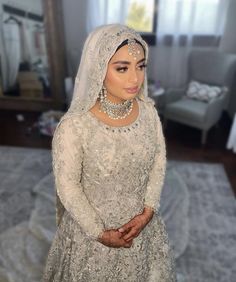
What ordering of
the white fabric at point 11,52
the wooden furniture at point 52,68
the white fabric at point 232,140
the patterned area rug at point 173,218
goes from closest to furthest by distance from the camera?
the patterned area rug at point 173,218 < the white fabric at point 232,140 < the wooden furniture at point 52,68 < the white fabric at point 11,52

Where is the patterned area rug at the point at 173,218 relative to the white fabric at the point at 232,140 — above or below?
below

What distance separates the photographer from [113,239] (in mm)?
1181

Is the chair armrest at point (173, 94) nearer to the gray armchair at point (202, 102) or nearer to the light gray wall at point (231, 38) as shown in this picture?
the gray armchair at point (202, 102)

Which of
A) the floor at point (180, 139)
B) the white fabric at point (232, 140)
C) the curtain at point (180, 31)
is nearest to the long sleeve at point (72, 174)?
the floor at point (180, 139)

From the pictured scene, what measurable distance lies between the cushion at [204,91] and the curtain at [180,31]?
16.6 inches

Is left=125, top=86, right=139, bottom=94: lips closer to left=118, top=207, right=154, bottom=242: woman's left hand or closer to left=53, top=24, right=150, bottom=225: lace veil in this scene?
left=53, top=24, right=150, bottom=225: lace veil

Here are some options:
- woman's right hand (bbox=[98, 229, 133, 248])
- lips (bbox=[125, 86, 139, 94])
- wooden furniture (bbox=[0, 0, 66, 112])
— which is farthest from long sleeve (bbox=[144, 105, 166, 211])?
wooden furniture (bbox=[0, 0, 66, 112])

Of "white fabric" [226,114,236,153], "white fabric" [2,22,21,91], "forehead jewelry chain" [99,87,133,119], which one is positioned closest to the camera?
"forehead jewelry chain" [99,87,133,119]

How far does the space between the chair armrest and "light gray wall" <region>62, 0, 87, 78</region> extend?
47.8 inches

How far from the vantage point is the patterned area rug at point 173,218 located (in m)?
2.00

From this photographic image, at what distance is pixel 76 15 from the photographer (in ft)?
13.6

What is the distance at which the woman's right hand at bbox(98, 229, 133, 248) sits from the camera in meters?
1.17

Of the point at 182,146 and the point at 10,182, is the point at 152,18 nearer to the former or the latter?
the point at 182,146

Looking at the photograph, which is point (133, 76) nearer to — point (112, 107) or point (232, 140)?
point (112, 107)
